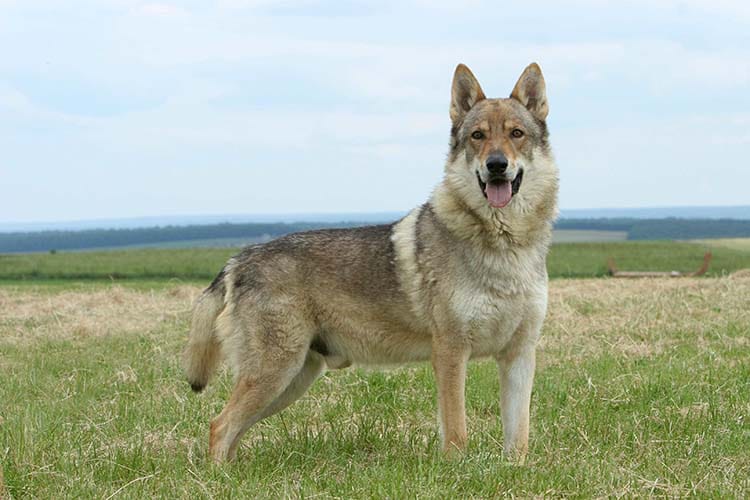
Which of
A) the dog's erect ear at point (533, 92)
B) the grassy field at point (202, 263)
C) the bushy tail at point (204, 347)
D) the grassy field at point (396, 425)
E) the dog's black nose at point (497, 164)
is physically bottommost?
the grassy field at point (202, 263)

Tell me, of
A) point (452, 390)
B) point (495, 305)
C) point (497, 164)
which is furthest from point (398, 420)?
point (497, 164)

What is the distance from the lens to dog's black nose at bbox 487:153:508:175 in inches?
236

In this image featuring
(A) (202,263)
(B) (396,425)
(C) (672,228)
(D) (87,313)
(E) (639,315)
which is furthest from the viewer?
(C) (672,228)

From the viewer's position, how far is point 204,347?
6.83m

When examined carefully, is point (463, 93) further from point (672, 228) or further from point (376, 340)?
point (672, 228)

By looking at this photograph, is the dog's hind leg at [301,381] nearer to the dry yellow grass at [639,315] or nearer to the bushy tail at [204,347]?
the bushy tail at [204,347]

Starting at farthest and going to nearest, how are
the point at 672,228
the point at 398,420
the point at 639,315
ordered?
the point at 672,228 → the point at 639,315 → the point at 398,420

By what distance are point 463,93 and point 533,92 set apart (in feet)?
1.70

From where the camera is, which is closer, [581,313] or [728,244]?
[581,313]

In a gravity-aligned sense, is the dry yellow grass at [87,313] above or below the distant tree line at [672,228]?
above

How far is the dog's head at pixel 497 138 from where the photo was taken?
610 cm

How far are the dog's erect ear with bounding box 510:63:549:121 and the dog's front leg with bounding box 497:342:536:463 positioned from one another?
5.68 feet

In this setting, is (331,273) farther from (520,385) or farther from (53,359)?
(53,359)

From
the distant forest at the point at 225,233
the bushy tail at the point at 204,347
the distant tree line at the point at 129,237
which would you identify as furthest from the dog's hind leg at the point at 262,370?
the distant tree line at the point at 129,237
